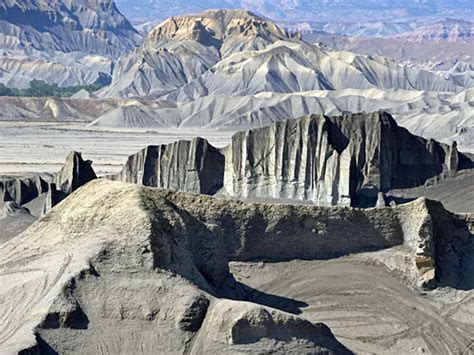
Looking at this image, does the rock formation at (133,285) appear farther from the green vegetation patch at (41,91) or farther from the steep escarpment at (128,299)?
the green vegetation patch at (41,91)

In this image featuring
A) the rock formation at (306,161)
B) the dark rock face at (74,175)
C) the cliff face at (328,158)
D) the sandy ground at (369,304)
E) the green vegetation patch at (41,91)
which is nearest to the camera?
the sandy ground at (369,304)

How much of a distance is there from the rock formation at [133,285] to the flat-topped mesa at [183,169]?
3643 cm

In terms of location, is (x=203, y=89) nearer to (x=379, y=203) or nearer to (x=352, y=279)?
(x=379, y=203)

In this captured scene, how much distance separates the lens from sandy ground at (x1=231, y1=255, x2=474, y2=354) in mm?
21438

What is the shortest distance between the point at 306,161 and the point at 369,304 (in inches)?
1355

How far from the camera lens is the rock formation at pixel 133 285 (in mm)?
17062

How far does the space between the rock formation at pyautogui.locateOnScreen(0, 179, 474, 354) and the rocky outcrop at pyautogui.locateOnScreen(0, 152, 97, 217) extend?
2500cm

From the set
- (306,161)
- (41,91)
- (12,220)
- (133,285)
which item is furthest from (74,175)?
(41,91)

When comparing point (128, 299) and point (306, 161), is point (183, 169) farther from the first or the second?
point (128, 299)

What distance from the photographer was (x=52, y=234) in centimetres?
1966

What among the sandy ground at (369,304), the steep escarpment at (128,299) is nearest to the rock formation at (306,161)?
the sandy ground at (369,304)

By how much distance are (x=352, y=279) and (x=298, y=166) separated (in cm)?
3397

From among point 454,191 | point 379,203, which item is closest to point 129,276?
point 379,203

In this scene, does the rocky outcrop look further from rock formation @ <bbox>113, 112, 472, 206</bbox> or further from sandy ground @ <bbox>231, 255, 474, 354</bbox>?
sandy ground @ <bbox>231, 255, 474, 354</bbox>
